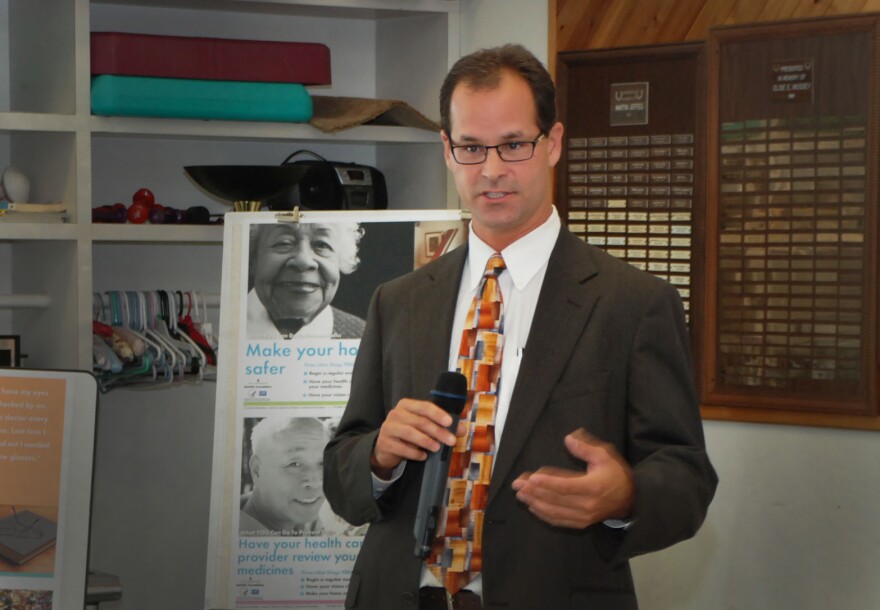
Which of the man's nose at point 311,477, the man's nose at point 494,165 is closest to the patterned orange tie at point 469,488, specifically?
the man's nose at point 494,165

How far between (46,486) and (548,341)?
1.12m

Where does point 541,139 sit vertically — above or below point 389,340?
above

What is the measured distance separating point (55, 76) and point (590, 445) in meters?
2.19

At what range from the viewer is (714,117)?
8.91 ft

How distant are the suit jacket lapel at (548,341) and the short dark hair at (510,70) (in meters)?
0.21

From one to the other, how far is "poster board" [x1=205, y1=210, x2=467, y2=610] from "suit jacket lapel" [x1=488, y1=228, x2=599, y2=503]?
3.84 feet

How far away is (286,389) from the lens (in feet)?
8.79

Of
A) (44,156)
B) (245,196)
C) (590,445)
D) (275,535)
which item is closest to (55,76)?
(44,156)

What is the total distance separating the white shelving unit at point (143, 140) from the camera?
2.87 m

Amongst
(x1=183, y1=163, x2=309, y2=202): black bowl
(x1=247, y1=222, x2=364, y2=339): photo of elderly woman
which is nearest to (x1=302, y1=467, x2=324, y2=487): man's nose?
(x1=247, y1=222, x2=364, y2=339): photo of elderly woman

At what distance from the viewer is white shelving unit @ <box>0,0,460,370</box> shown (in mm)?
2873

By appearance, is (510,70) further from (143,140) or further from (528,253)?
(143,140)

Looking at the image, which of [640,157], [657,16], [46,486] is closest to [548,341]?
[46,486]

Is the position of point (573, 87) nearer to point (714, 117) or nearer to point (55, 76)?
point (714, 117)
